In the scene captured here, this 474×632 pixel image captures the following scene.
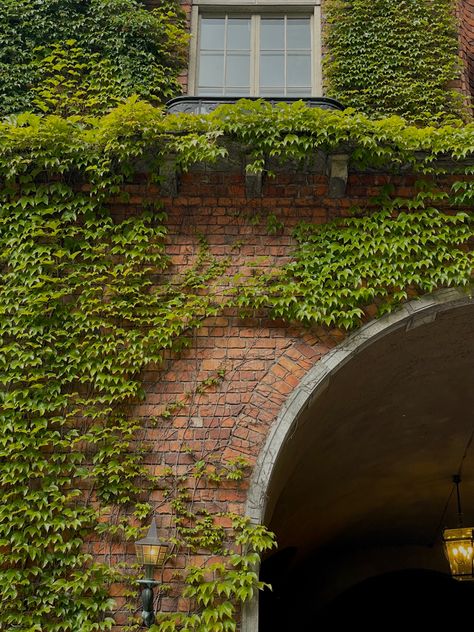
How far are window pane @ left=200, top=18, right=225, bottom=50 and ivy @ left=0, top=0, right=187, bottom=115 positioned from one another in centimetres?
39

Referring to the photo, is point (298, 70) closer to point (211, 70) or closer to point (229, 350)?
point (211, 70)

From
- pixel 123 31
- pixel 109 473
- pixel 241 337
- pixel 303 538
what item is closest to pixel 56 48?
pixel 123 31

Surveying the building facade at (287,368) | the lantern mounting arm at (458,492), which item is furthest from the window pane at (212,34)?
the lantern mounting arm at (458,492)

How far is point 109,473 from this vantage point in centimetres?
556

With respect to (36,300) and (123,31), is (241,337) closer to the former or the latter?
(36,300)

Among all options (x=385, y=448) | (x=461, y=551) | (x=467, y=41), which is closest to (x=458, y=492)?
(x=461, y=551)

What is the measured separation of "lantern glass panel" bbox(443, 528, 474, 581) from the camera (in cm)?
884

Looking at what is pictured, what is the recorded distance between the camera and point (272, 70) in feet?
25.1

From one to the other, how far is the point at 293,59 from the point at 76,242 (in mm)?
3194

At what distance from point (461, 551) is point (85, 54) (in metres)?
6.95

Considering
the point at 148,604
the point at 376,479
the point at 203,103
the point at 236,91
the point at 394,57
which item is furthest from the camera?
the point at 376,479

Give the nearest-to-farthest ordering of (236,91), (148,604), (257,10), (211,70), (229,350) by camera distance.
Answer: (148,604)
(229,350)
(236,91)
(211,70)
(257,10)

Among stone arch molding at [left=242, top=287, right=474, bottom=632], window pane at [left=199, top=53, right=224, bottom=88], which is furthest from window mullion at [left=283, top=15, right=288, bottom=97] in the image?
stone arch molding at [left=242, top=287, right=474, bottom=632]

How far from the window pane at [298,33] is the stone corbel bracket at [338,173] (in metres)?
2.24
